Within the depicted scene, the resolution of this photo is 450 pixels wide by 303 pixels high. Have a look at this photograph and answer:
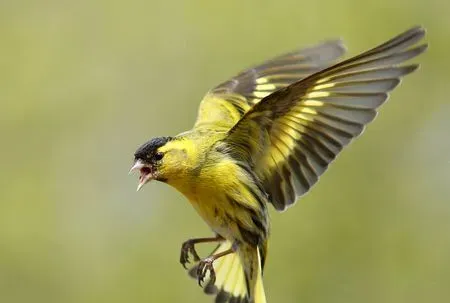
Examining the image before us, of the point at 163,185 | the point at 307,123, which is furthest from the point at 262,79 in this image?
the point at 163,185

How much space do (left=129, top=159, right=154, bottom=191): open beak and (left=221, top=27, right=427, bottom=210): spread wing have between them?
269 millimetres

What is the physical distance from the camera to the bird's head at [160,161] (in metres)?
3.39

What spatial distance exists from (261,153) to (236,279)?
0.56 m

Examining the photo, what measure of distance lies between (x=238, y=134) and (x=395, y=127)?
3.19m

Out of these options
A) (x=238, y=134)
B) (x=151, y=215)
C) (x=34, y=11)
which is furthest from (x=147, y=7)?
(x=238, y=134)

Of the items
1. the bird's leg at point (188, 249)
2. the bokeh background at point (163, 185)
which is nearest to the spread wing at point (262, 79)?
the bird's leg at point (188, 249)

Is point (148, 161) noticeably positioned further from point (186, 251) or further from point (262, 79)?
point (262, 79)

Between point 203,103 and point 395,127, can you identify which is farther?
point 395,127

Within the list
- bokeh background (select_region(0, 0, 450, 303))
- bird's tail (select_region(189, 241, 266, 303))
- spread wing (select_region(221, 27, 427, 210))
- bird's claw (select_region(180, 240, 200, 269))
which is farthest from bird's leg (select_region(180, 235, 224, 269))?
bokeh background (select_region(0, 0, 450, 303))

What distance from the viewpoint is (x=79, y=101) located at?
714cm

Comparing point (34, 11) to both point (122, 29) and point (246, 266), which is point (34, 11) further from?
point (246, 266)

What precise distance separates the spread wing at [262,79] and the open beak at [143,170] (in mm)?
529

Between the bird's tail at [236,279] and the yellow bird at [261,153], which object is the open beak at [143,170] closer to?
the yellow bird at [261,153]

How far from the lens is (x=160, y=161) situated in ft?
11.1
